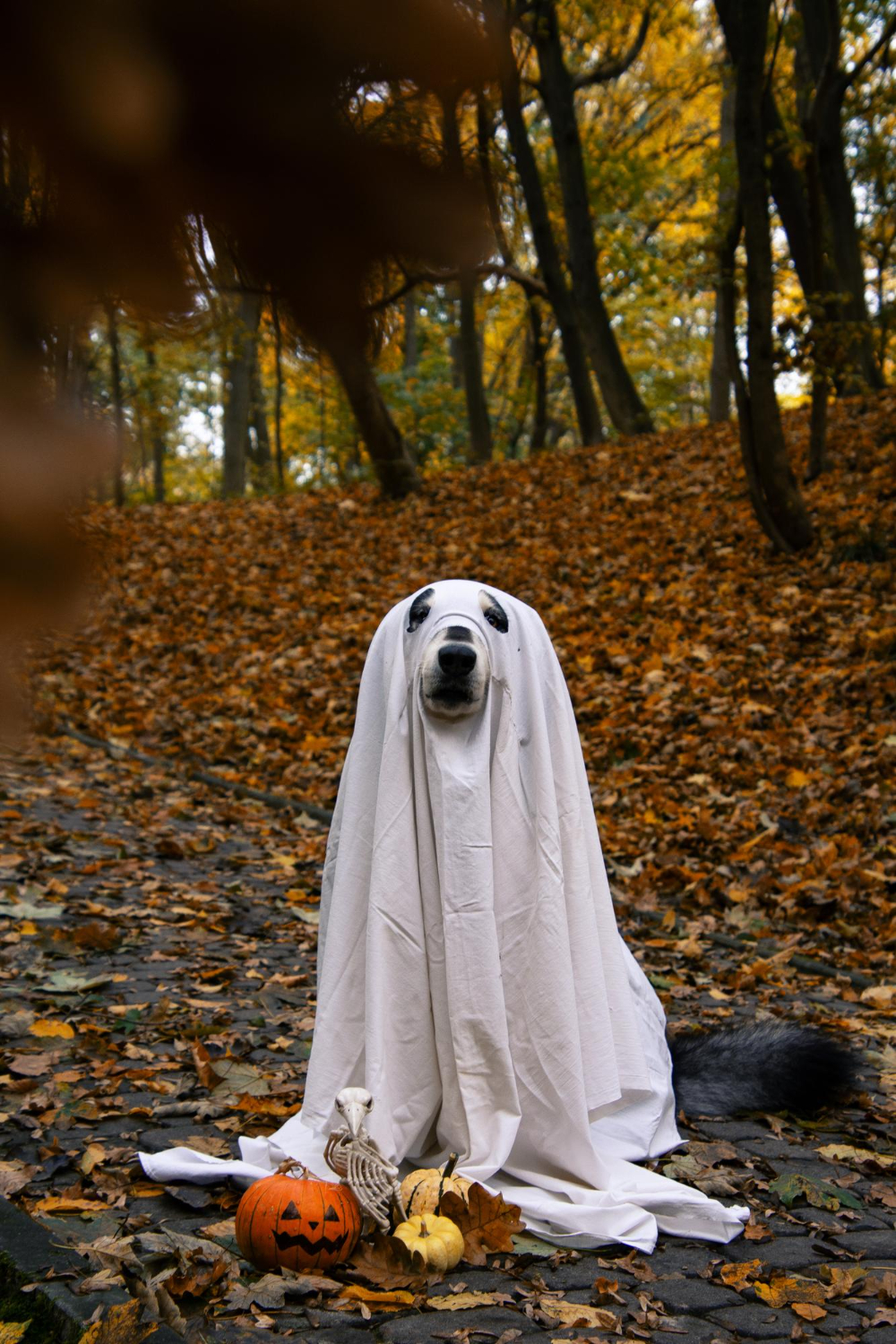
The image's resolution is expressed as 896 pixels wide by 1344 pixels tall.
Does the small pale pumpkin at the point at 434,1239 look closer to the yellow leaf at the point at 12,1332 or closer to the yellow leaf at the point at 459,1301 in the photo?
the yellow leaf at the point at 459,1301

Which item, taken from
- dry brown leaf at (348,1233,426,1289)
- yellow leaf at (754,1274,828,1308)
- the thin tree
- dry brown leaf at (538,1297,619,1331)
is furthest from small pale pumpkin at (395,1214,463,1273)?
the thin tree

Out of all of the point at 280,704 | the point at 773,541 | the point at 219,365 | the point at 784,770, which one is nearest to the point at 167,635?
the point at 280,704

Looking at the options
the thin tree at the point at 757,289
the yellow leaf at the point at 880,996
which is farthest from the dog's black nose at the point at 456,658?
the thin tree at the point at 757,289

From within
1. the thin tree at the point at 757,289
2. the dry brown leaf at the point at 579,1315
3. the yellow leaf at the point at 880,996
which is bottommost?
the dry brown leaf at the point at 579,1315

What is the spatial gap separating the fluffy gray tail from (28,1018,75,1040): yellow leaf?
2.18 meters

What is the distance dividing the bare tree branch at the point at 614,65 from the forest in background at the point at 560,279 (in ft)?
0.16

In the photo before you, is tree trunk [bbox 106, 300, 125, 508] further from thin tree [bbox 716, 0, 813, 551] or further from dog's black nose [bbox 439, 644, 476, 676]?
thin tree [bbox 716, 0, 813, 551]

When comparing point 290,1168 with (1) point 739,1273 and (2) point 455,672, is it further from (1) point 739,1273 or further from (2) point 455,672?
(2) point 455,672

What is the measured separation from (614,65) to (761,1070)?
16.1 m

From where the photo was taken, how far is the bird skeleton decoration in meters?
2.82

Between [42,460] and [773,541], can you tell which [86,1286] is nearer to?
[42,460]

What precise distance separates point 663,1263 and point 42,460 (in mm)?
2961

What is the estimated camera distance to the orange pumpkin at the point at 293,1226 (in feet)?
8.78

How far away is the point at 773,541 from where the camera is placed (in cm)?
1042
